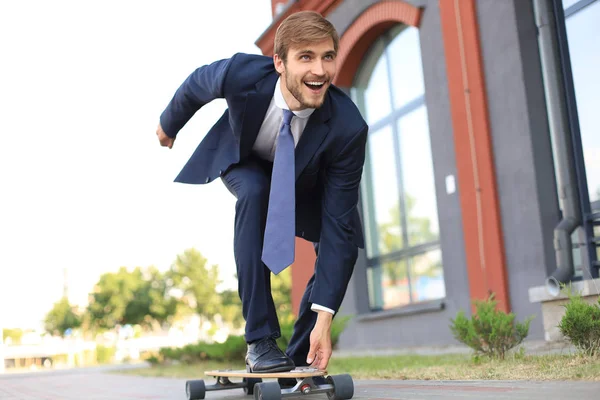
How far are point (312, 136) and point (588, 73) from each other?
186 inches

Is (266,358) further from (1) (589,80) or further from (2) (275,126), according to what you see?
(1) (589,80)

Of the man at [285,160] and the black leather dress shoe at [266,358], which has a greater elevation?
the man at [285,160]

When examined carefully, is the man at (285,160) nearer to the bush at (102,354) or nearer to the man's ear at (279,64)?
the man's ear at (279,64)

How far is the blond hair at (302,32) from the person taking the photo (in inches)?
103

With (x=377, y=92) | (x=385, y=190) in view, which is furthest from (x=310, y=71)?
(x=377, y=92)

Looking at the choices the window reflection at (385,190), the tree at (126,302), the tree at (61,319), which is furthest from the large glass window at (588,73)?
the tree at (61,319)

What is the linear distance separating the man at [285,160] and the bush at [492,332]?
5.29 feet

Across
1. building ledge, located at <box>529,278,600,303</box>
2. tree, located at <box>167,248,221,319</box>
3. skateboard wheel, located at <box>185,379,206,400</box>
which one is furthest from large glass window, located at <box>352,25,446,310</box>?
tree, located at <box>167,248,221,319</box>

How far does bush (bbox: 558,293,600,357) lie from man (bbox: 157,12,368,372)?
1.34 meters

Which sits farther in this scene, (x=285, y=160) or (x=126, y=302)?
(x=126, y=302)

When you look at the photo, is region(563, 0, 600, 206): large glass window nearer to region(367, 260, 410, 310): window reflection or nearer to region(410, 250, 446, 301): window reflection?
region(410, 250, 446, 301): window reflection

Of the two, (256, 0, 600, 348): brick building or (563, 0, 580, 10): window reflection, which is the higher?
(563, 0, 580, 10): window reflection

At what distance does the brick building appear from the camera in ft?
19.1

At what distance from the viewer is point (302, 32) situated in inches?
103
